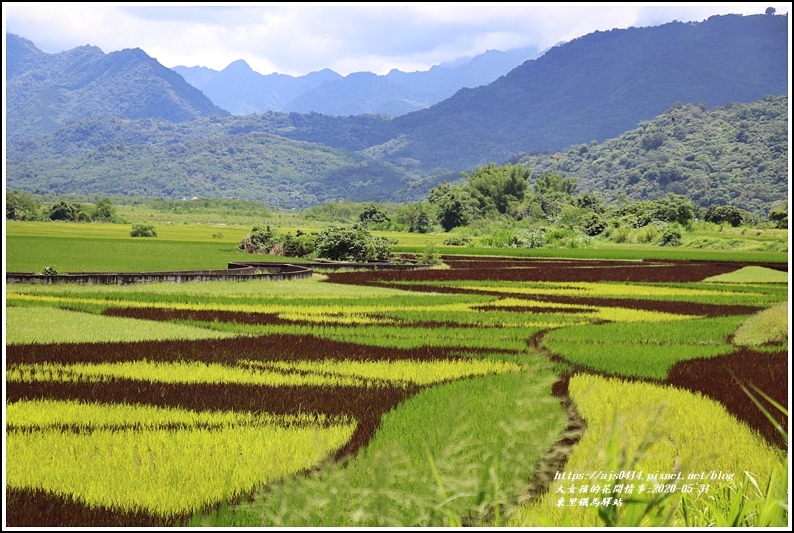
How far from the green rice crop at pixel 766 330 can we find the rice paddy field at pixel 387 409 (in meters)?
0.06

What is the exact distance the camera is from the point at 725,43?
7785 inches

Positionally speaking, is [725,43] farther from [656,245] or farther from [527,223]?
[656,245]

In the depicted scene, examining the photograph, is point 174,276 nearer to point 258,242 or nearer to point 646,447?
point 258,242

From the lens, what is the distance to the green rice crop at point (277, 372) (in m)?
11.6

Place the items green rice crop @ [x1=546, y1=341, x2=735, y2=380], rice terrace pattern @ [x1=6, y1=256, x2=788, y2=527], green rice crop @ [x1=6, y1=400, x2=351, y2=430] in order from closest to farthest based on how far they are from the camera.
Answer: rice terrace pattern @ [x1=6, y1=256, x2=788, y2=527] < green rice crop @ [x1=6, y1=400, x2=351, y2=430] < green rice crop @ [x1=546, y1=341, x2=735, y2=380]

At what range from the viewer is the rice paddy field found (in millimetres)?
5168

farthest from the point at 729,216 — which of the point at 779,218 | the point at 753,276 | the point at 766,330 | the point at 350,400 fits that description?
the point at 350,400

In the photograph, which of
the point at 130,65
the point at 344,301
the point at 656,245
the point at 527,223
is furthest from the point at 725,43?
the point at 344,301

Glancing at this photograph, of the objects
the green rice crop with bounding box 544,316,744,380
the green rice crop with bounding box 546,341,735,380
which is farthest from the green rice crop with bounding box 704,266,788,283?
the green rice crop with bounding box 546,341,735,380

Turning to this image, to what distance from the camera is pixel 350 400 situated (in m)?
10.3

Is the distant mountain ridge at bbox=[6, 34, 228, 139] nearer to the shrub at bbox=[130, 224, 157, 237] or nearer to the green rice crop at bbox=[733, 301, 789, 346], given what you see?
the shrub at bbox=[130, 224, 157, 237]

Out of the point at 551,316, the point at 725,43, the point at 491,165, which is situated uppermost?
the point at 725,43

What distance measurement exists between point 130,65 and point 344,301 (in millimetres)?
33914

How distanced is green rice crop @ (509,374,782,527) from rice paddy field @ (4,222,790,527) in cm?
3
